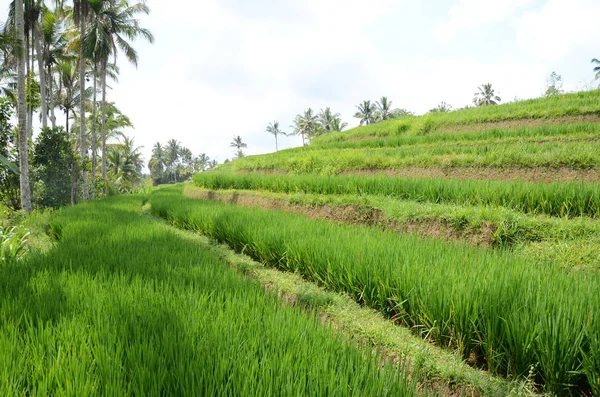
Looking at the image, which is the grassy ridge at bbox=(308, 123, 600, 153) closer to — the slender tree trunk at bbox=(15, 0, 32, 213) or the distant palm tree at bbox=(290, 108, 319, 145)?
the slender tree trunk at bbox=(15, 0, 32, 213)

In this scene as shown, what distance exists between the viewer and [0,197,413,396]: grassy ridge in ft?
3.84

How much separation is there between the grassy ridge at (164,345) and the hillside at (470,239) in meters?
0.94

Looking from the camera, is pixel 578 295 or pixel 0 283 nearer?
pixel 578 295

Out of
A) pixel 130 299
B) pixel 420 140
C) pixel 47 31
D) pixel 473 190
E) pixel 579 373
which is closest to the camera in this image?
pixel 579 373

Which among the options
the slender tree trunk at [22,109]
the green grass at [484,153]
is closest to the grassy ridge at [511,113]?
the green grass at [484,153]

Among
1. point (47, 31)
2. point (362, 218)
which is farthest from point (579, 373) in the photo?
point (47, 31)

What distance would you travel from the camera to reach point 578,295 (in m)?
1.95

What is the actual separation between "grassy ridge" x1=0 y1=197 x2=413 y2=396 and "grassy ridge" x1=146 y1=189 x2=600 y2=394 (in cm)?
90

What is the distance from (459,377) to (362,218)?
3.98 metres

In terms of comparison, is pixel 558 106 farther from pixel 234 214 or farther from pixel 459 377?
pixel 459 377

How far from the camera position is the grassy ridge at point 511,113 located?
9.67 meters

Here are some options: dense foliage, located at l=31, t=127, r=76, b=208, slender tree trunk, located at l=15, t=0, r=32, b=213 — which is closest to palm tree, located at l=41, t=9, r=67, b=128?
dense foliage, located at l=31, t=127, r=76, b=208

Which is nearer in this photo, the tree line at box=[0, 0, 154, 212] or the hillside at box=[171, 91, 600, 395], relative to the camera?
the hillside at box=[171, 91, 600, 395]

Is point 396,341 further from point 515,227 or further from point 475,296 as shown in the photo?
point 515,227
